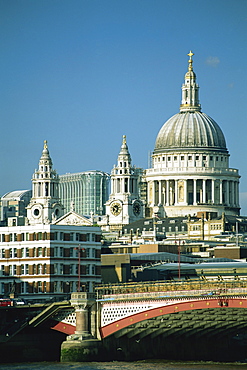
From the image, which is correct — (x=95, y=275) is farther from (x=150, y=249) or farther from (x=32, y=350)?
(x=150, y=249)

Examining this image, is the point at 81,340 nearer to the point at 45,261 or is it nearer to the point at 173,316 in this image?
the point at 173,316

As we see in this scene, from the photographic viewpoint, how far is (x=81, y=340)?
109500 millimetres

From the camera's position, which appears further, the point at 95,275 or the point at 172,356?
the point at 95,275

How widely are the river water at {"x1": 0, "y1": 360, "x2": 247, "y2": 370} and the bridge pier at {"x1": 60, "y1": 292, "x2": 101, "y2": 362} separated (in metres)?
1.16

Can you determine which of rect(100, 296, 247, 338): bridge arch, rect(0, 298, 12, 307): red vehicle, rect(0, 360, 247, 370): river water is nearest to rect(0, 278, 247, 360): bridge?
rect(100, 296, 247, 338): bridge arch

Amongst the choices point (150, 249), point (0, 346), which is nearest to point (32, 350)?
point (0, 346)

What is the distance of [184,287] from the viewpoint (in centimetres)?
10750

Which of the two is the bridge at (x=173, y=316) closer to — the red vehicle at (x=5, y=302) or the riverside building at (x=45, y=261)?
the red vehicle at (x=5, y=302)

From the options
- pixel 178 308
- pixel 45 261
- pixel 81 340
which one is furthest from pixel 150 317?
pixel 45 261

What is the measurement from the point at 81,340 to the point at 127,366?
19.5 feet

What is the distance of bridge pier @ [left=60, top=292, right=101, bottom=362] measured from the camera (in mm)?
108375

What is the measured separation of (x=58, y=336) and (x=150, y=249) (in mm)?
57102

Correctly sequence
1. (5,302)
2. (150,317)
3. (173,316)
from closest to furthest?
(150,317) → (173,316) → (5,302)

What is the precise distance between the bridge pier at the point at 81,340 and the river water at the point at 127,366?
116 cm
